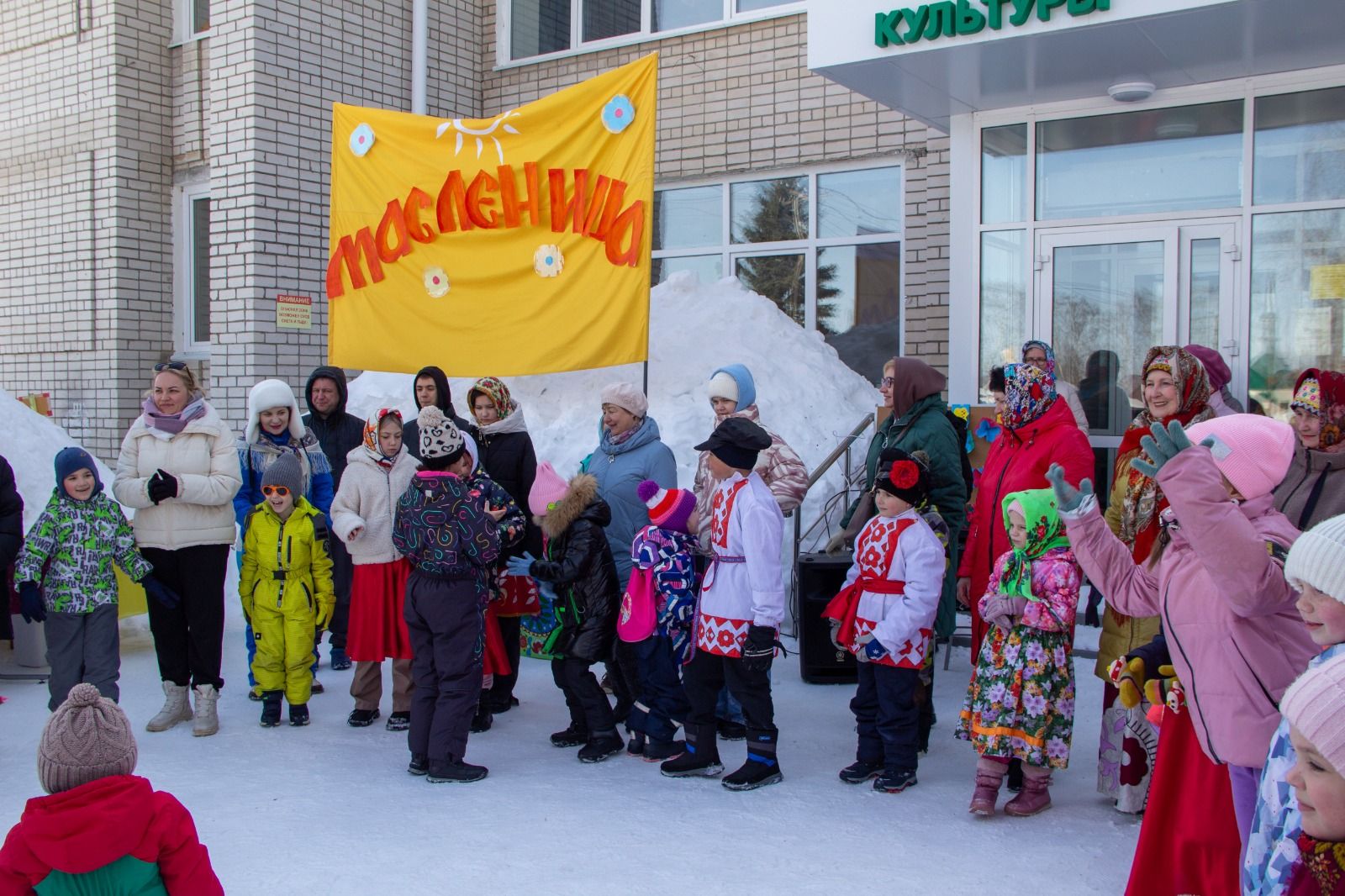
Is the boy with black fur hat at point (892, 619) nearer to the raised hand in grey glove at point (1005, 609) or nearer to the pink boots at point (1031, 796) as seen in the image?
the raised hand in grey glove at point (1005, 609)

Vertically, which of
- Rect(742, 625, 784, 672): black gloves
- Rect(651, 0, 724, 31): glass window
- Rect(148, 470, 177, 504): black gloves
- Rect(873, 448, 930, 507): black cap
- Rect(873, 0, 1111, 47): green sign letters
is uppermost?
Rect(651, 0, 724, 31): glass window

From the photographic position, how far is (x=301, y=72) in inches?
391

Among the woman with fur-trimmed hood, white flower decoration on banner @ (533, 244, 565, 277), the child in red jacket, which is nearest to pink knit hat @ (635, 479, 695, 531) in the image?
the woman with fur-trimmed hood

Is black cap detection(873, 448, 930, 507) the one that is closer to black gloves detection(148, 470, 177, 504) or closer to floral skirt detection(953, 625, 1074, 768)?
floral skirt detection(953, 625, 1074, 768)

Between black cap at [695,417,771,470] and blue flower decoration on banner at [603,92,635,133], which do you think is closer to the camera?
black cap at [695,417,771,470]

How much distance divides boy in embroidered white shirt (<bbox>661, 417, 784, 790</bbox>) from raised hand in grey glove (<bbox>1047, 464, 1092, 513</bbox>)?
4.29ft

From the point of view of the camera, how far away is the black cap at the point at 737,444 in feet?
14.9

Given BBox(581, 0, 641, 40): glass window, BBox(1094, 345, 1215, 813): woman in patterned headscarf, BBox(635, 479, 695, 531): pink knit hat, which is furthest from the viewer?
BBox(581, 0, 641, 40): glass window

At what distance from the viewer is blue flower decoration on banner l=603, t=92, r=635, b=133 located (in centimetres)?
713

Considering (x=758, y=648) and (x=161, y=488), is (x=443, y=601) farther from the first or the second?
(x=161, y=488)

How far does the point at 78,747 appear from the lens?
229cm

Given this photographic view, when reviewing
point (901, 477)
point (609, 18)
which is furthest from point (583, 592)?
point (609, 18)

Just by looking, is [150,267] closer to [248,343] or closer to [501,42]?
[248,343]

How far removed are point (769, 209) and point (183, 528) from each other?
21.4 feet
